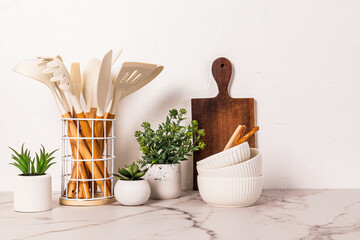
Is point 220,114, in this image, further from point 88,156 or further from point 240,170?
point 88,156

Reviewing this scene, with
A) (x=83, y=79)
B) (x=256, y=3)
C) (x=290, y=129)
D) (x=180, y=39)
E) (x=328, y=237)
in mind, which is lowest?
(x=328, y=237)

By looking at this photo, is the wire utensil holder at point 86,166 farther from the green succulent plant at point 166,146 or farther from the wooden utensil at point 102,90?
the green succulent plant at point 166,146

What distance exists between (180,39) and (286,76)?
0.34 m

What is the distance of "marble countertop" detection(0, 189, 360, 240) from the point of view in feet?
2.13

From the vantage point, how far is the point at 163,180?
963mm

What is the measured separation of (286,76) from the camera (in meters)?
1.13

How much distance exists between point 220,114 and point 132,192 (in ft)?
1.22

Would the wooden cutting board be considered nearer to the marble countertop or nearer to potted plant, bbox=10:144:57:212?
the marble countertop

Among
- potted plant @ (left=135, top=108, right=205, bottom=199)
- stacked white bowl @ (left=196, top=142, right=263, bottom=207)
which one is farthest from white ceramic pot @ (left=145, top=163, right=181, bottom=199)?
stacked white bowl @ (left=196, top=142, right=263, bottom=207)

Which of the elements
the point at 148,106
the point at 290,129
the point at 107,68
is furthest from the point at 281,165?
the point at 107,68

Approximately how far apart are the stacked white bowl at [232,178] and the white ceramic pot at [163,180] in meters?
0.11

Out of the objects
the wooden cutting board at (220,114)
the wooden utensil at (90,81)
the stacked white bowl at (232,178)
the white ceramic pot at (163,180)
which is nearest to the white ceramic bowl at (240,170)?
the stacked white bowl at (232,178)

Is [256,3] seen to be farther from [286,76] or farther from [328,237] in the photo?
[328,237]

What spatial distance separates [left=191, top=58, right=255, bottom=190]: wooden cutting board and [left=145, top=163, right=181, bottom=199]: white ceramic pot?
5.5 inches
